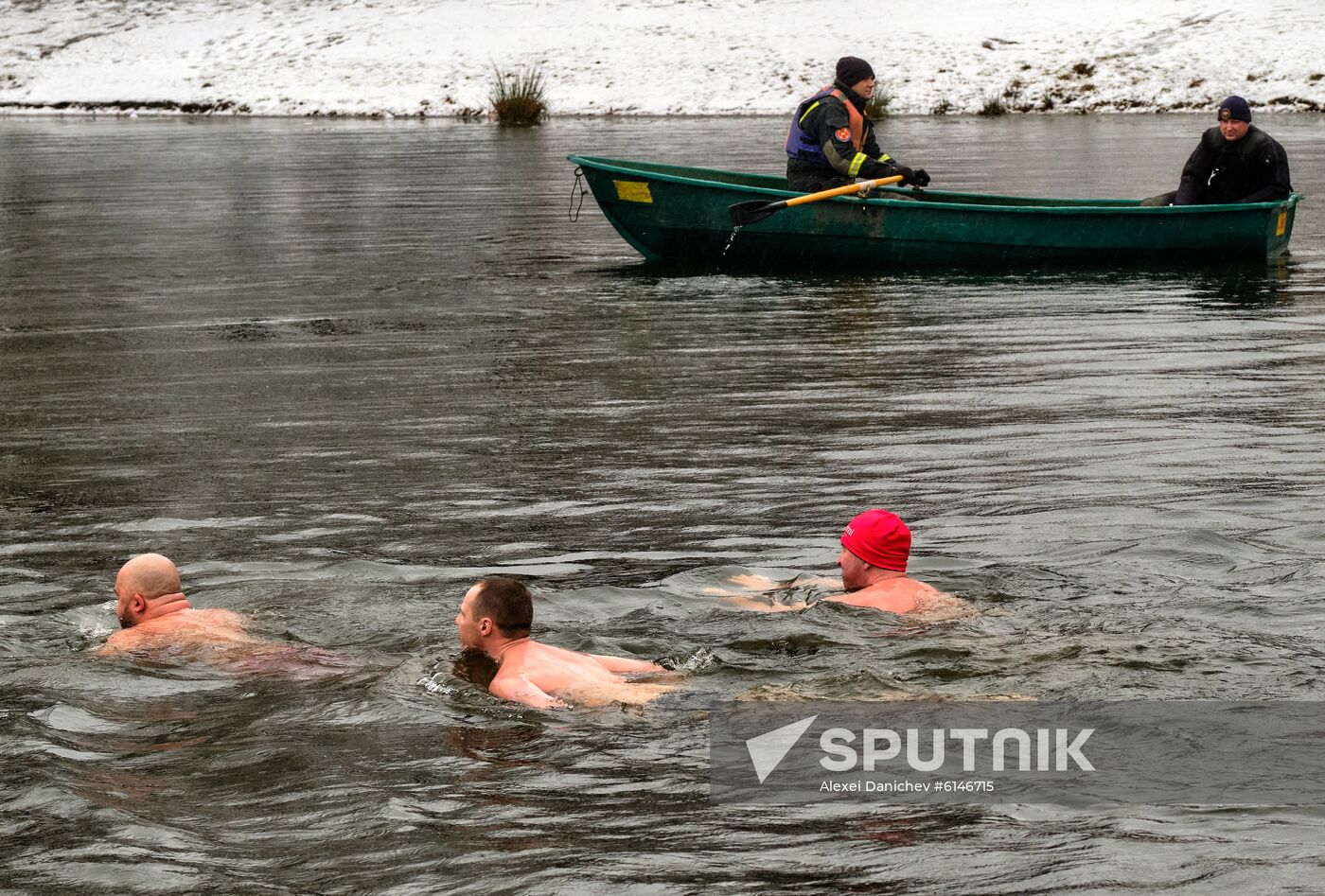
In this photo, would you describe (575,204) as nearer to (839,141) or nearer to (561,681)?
(839,141)

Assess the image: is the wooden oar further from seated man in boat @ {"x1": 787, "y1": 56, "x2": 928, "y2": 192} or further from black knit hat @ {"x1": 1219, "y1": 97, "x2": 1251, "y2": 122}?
black knit hat @ {"x1": 1219, "y1": 97, "x2": 1251, "y2": 122}

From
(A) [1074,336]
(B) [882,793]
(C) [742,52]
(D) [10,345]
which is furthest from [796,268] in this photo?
(C) [742,52]

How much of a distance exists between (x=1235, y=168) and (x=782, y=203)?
473 cm

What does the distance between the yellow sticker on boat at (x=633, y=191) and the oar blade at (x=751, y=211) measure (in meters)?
0.93

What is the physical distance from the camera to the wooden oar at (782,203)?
15984 mm

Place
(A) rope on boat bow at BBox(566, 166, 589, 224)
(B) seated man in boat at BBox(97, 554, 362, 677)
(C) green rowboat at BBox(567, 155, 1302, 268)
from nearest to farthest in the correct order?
1. (B) seated man in boat at BBox(97, 554, 362, 677)
2. (C) green rowboat at BBox(567, 155, 1302, 268)
3. (A) rope on boat bow at BBox(566, 166, 589, 224)

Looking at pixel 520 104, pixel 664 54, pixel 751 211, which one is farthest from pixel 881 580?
pixel 664 54

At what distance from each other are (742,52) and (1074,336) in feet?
118

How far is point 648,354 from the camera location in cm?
1282

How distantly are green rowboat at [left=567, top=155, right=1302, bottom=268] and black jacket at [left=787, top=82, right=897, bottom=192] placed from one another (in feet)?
0.94

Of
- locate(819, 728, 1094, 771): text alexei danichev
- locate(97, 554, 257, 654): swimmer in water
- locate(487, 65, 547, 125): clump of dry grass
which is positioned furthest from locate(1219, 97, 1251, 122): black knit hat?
locate(487, 65, 547, 125): clump of dry grass

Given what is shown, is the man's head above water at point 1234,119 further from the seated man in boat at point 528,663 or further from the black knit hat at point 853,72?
the seated man in boat at point 528,663

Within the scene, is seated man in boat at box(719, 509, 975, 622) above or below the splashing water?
below

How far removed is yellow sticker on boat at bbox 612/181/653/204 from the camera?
54.7 ft
